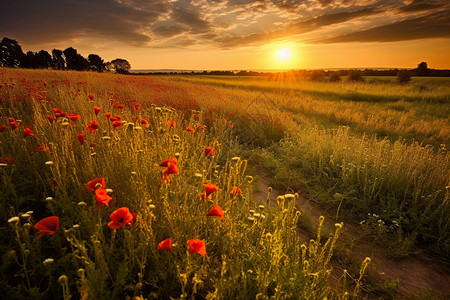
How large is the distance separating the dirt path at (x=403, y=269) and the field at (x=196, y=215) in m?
0.02

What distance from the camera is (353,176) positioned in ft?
15.0

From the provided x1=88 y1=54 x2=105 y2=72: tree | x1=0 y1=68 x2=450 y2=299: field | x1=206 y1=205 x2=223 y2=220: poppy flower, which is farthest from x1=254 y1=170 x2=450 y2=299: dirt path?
x1=88 y1=54 x2=105 y2=72: tree

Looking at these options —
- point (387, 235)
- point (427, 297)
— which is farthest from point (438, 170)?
point (427, 297)

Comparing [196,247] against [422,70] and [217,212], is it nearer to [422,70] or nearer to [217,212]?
[217,212]

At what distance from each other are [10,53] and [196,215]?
56.5m

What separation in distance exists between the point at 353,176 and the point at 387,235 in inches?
55.9

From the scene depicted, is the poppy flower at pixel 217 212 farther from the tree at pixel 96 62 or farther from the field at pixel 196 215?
the tree at pixel 96 62

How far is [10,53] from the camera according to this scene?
40.8 metres

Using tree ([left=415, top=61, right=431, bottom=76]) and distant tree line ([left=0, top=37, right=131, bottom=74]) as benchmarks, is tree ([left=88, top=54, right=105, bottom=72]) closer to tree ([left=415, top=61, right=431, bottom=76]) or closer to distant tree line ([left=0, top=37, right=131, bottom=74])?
distant tree line ([left=0, top=37, right=131, bottom=74])

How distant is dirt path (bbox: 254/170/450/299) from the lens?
2.55 metres

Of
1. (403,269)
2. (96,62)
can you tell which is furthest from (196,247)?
(96,62)

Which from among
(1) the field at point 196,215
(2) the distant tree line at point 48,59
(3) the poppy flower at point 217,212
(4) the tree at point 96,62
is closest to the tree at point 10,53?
(2) the distant tree line at point 48,59

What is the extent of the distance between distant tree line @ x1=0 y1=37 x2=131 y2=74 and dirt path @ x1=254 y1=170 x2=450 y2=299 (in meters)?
46.8

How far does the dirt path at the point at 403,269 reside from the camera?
8.37 ft
